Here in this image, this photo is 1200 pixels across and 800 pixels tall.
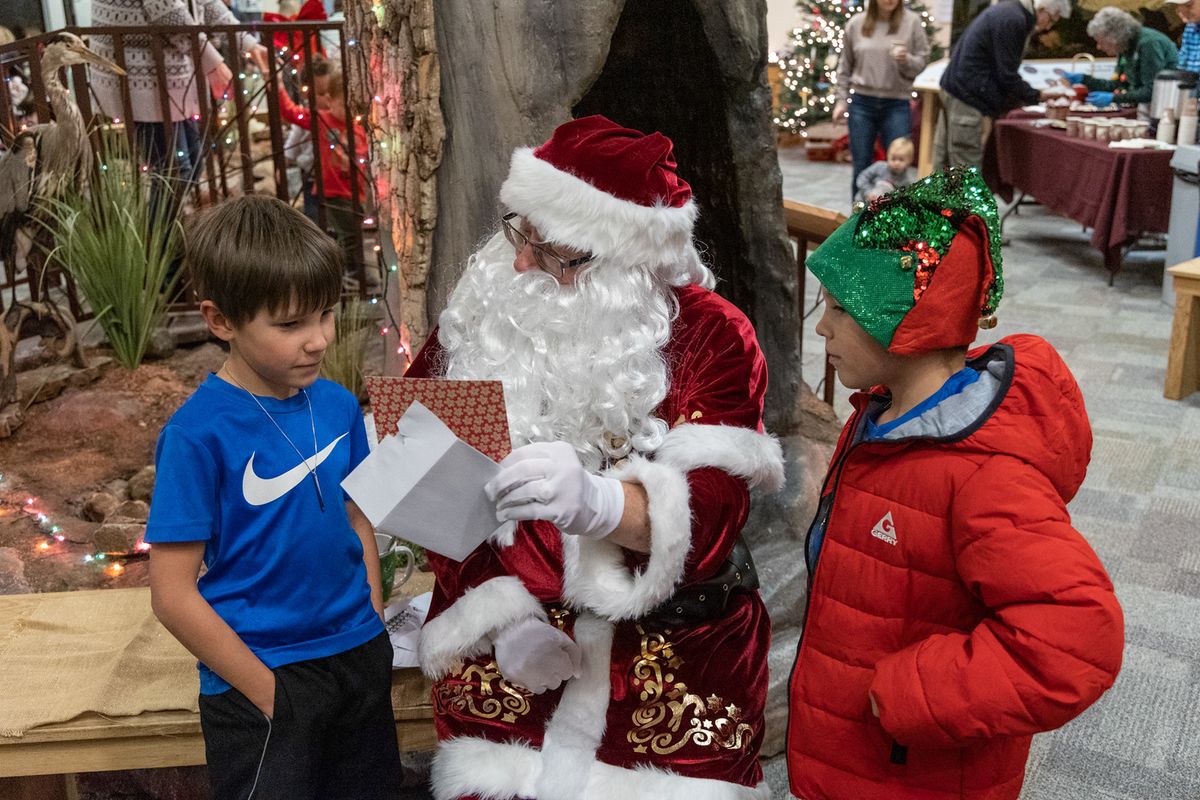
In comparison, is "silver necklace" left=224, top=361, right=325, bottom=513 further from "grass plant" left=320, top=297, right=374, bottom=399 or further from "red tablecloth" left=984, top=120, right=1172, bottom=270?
"red tablecloth" left=984, top=120, right=1172, bottom=270

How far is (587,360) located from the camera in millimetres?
1767

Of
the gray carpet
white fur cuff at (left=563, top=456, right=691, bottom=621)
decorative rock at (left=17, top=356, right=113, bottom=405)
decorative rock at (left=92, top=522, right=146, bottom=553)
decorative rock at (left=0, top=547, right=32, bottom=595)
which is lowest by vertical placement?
the gray carpet

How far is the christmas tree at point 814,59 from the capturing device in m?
10.6

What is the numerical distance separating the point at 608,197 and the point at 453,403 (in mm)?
454

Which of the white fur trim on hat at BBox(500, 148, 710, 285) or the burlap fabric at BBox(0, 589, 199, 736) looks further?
the burlap fabric at BBox(0, 589, 199, 736)

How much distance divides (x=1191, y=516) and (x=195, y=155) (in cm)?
427

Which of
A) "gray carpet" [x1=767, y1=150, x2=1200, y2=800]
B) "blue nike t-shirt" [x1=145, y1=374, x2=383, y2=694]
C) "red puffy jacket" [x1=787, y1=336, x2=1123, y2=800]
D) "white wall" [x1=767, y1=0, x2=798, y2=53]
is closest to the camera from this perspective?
"red puffy jacket" [x1=787, y1=336, x2=1123, y2=800]

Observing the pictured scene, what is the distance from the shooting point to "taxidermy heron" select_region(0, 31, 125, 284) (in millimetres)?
3738

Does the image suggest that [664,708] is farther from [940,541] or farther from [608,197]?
[608,197]

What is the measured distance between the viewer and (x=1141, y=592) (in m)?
3.18

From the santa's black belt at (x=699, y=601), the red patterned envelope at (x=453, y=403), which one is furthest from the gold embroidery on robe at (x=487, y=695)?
the red patterned envelope at (x=453, y=403)

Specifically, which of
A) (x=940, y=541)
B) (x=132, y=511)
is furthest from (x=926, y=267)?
(x=132, y=511)

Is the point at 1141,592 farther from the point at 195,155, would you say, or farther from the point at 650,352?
the point at 195,155

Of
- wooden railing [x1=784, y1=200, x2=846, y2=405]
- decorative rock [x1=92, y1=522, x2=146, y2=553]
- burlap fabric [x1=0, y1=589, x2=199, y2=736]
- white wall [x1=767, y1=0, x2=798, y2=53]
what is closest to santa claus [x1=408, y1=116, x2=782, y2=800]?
burlap fabric [x1=0, y1=589, x2=199, y2=736]
